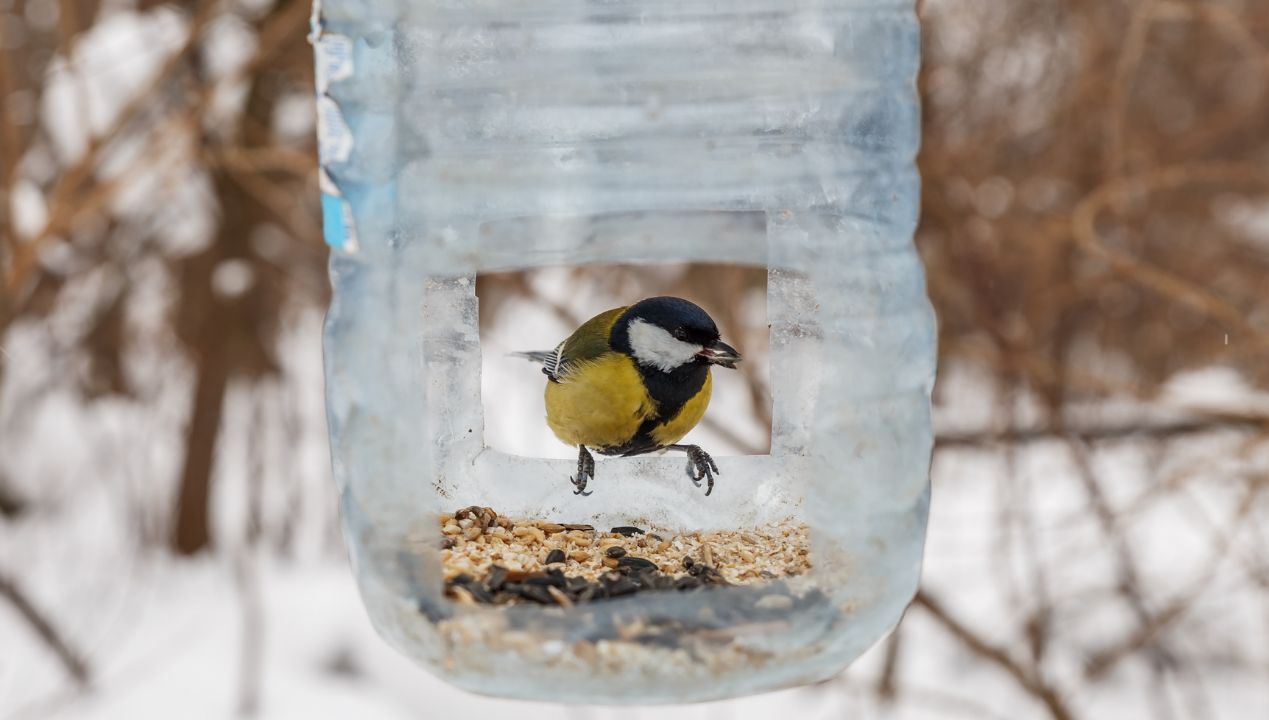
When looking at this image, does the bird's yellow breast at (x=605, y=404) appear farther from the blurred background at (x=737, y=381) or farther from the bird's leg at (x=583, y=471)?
the blurred background at (x=737, y=381)

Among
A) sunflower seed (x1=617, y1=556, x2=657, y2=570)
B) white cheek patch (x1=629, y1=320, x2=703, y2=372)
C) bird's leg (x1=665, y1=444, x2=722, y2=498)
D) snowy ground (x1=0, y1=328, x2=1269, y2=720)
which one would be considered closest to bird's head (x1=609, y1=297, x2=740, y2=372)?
white cheek patch (x1=629, y1=320, x2=703, y2=372)

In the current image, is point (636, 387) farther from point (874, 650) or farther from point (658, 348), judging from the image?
point (874, 650)

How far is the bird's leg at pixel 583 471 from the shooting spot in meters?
1.58

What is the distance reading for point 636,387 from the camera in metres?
1.55

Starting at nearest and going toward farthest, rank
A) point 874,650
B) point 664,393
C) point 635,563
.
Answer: point 635,563 → point 664,393 → point 874,650

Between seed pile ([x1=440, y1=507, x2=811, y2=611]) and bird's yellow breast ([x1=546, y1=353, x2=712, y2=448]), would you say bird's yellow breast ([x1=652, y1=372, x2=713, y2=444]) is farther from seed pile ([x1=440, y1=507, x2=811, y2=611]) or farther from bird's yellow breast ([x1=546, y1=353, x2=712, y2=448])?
seed pile ([x1=440, y1=507, x2=811, y2=611])

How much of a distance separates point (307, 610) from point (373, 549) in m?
3.48

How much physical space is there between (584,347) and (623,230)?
0.67 feet

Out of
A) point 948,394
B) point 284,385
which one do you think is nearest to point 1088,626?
point 948,394

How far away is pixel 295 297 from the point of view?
18.0ft

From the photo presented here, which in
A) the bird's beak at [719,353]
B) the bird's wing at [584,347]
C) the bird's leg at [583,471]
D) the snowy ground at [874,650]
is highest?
the bird's beak at [719,353]

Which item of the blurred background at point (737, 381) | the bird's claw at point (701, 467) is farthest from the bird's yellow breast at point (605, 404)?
the blurred background at point (737, 381)

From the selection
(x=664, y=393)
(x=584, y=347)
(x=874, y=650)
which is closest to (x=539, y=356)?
(x=584, y=347)

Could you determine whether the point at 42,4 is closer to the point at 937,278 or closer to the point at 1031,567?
the point at 937,278
